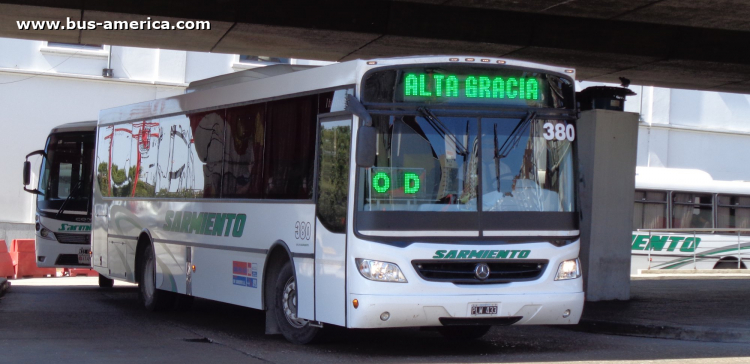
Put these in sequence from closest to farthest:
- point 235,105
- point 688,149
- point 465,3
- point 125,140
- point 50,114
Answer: point 235,105 → point 465,3 → point 125,140 → point 50,114 → point 688,149

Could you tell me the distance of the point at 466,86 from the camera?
9.20 m

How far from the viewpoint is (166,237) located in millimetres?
13453

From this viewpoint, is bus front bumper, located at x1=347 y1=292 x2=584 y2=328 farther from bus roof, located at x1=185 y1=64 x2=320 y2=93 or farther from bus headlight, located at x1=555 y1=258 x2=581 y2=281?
bus roof, located at x1=185 y1=64 x2=320 y2=93

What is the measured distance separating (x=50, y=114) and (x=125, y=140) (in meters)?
15.4

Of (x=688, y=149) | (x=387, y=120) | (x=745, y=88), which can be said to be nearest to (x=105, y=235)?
(x=387, y=120)

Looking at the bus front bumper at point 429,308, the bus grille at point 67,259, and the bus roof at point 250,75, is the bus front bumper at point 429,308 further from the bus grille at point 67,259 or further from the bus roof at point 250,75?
the bus grille at point 67,259

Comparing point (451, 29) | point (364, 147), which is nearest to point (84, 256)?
point (451, 29)

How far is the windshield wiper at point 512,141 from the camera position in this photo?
9.09m

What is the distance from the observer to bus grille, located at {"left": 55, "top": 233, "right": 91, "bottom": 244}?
20.6 m

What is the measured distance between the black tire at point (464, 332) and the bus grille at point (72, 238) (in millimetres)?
11917

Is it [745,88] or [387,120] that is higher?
[745,88]

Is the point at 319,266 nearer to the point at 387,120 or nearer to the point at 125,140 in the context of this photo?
the point at 387,120

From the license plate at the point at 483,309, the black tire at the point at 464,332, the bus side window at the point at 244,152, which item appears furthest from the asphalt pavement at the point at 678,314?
the bus side window at the point at 244,152

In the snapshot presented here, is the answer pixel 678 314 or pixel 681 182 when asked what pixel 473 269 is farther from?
pixel 681 182
